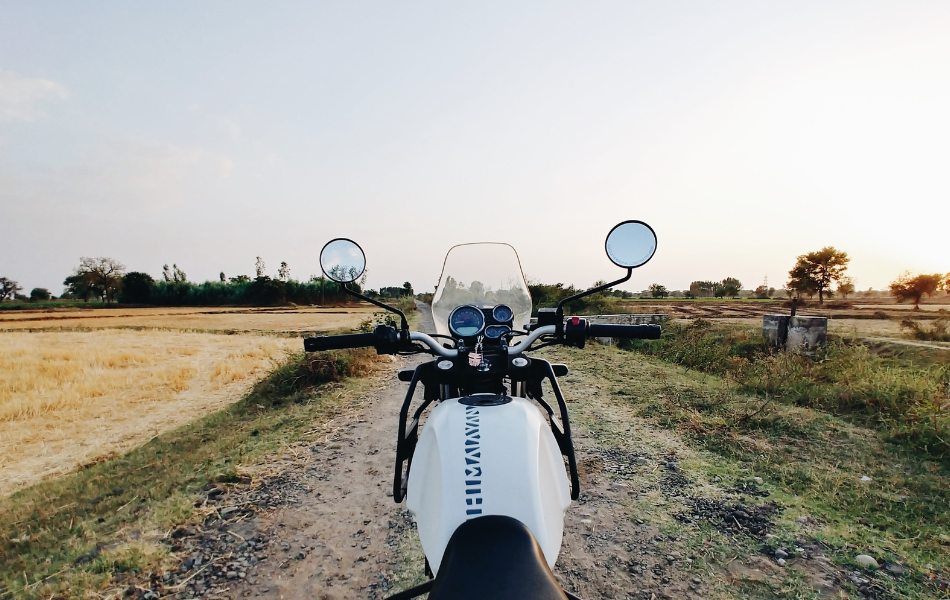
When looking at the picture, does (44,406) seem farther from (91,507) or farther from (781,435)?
(781,435)

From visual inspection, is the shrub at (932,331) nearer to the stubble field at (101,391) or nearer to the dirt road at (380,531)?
the dirt road at (380,531)

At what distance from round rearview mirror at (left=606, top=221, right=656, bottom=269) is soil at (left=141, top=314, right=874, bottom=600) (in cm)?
180

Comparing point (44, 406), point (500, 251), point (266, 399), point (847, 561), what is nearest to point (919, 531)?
point (847, 561)

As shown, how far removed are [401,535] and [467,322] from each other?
1861mm

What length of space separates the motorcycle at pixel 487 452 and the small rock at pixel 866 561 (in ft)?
6.61

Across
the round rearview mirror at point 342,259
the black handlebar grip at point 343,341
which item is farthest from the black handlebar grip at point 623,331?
the round rearview mirror at point 342,259

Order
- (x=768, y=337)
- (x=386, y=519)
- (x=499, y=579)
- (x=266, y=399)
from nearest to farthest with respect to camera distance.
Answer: (x=499, y=579)
(x=386, y=519)
(x=266, y=399)
(x=768, y=337)

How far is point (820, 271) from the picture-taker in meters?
32.0

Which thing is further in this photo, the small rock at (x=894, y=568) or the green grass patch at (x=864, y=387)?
the green grass patch at (x=864, y=387)

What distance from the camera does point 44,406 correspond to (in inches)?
284

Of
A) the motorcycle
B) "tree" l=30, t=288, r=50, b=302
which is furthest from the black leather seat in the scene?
"tree" l=30, t=288, r=50, b=302

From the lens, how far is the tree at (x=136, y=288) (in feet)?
124

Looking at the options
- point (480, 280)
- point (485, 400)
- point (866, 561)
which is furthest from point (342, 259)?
point (866, 561)

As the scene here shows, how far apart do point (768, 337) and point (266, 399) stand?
10.8m
